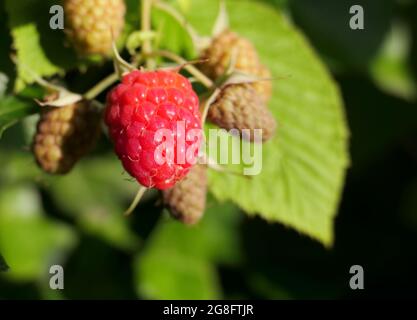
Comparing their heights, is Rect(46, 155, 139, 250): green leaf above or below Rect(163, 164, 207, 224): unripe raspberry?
below

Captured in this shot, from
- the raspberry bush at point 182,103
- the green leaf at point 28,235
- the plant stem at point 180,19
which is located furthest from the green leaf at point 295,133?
the green leaf at point 28,235

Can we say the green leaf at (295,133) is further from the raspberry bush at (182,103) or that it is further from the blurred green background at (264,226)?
the blurred green background at (264,226)

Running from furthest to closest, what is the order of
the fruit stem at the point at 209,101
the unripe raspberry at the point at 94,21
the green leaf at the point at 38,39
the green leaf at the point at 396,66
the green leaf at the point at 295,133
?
the green leaf at the point at 396,66 < the green leaf at the point at 295,133 < the green leaf at the point at 38,39 < the unripe raspberry at the point at 94,21 < the fruit stem at the point at 209,101

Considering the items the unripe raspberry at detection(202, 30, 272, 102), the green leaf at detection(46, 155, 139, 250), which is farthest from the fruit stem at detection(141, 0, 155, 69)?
the green leaf at detection(46, 155, 139, 250)

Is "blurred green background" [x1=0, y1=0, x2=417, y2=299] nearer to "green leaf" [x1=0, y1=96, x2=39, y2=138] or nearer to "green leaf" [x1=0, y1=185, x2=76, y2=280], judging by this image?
"green leaf" [x1=0, y1=185, x2=76, y2=280]

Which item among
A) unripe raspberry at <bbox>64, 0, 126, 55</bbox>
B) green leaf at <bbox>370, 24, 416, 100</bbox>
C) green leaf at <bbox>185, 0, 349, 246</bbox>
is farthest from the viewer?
green leaf at <bbox>370, 24, 416, 100</bbox>
